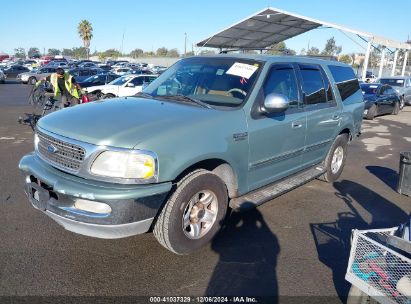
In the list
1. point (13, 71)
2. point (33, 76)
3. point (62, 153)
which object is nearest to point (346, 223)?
point (62, 153)

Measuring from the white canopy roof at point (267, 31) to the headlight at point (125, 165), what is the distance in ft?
62.4

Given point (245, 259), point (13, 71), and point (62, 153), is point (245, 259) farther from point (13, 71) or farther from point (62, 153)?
point (13, 71)

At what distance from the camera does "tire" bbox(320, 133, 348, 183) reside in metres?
5.68

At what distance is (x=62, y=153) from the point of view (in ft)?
10.4

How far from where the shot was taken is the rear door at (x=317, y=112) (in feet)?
15.6

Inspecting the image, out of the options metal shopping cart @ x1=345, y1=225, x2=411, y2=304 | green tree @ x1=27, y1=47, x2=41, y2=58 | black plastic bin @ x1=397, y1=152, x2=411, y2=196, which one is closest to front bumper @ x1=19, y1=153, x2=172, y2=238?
metal shopping cart @ x1=345, y1=225, x2=411, y2=304

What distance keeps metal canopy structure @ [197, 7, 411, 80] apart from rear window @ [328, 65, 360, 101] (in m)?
15.0

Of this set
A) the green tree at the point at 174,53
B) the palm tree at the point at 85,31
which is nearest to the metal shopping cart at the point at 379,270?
the palm tree at the point at 85,31

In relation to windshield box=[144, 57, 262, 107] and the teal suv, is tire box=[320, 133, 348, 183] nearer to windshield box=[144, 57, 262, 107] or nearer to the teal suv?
the teal suv

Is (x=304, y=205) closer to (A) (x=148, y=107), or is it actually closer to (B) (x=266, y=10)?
(A) (x=148, y=107)

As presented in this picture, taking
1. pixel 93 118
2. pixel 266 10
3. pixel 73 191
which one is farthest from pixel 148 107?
pixel 266 10

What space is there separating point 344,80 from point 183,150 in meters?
3.85

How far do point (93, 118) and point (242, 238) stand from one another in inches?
77.8

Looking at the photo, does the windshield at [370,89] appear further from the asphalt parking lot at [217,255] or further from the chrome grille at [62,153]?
the chrome grille at [62,153]
